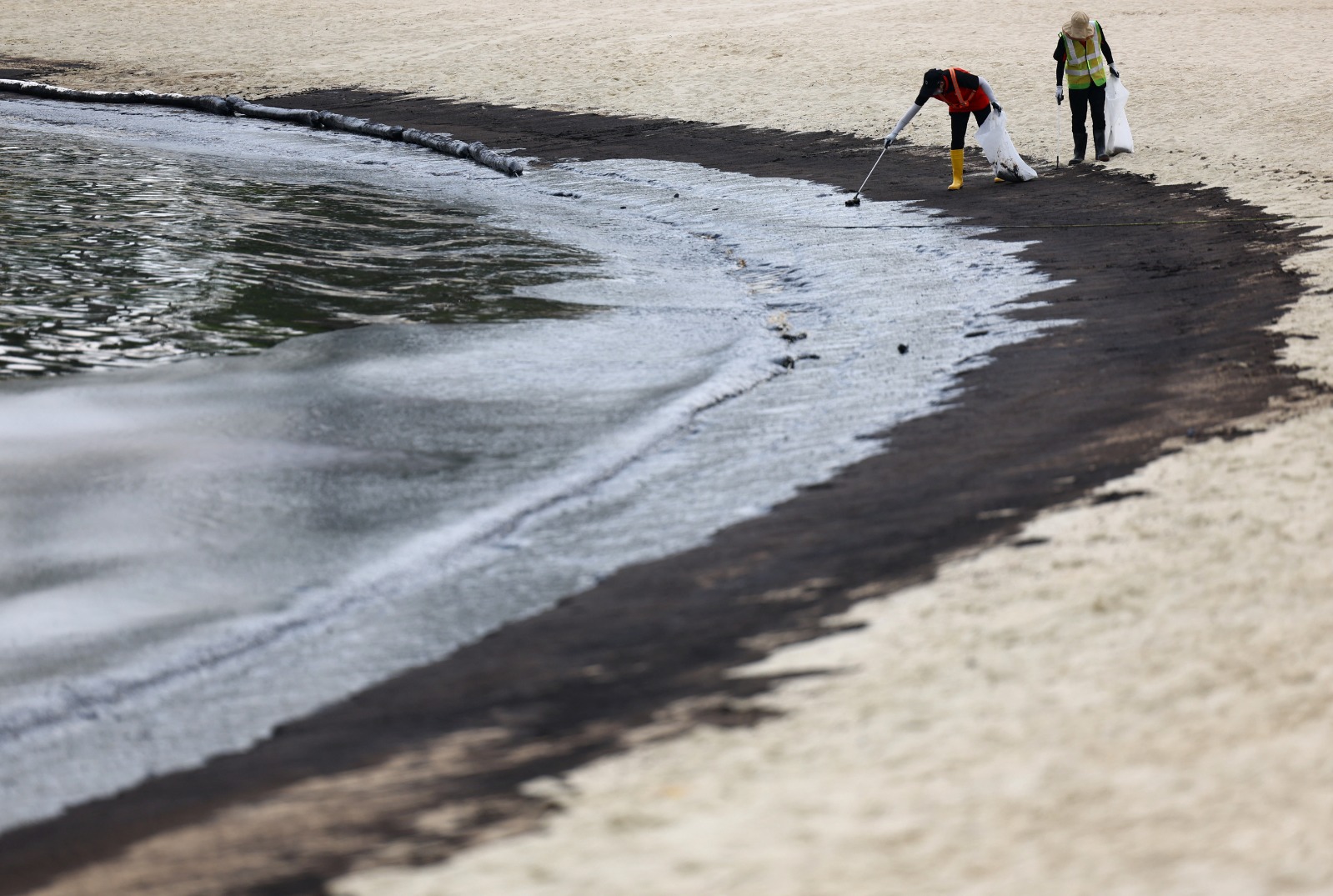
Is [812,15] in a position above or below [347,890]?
above

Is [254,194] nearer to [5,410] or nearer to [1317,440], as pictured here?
[5,410]

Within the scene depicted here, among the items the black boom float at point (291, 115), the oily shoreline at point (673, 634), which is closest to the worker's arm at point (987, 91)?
the oily shoreline at point (673, 634)

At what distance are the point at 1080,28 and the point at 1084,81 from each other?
59 centimetres

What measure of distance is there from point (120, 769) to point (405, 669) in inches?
34.7

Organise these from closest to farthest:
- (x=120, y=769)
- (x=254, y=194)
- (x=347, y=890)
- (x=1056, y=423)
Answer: (x=347, y=890) < (x=120, y=769) < (x=1056, y=423) < (x=254, y=194)

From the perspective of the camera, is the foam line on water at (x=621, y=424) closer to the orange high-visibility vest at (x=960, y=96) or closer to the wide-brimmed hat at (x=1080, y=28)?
the orange high-visibility vest at (x=960, y=96)

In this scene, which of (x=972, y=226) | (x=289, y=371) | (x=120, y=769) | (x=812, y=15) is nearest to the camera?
(x=120, y=769)


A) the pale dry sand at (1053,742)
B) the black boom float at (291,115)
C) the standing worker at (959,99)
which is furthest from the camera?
the black boom float at (291,115)

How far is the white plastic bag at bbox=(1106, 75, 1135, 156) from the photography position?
46.3 ft

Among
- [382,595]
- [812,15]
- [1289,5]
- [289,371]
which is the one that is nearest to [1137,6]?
[1289,5]

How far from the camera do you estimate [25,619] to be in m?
4.95

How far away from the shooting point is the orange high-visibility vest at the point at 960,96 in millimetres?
12852

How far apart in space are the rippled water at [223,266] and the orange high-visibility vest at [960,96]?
152 inches

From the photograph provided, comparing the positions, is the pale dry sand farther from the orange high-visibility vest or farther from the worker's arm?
the worker's arm
